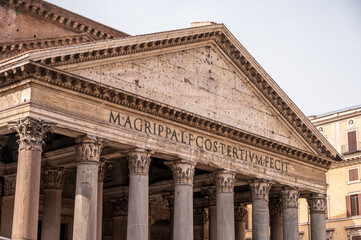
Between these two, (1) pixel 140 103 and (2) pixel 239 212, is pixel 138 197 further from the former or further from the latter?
(2) pixel 239 212

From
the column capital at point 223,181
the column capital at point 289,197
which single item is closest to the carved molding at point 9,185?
the column capital at point 223,181

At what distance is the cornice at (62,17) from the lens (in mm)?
25000

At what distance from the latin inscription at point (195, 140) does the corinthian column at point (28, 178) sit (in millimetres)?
2553

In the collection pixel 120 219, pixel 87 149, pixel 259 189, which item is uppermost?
pixel 87 149

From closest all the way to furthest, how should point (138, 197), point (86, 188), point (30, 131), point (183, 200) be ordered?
point (30, 131), point (86, 188), point (138, 197), point (183, 200)

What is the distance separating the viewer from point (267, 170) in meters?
22.9

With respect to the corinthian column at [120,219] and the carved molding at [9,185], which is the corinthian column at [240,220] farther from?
the carved molding at [9,185]

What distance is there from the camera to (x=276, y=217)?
2675cm

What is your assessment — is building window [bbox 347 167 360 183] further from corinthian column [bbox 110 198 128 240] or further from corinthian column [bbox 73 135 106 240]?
corinthian column [bbox 73 135 106 240]

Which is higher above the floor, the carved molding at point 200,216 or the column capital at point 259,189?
the column capital at point 259,189

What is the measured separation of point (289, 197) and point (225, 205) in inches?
156

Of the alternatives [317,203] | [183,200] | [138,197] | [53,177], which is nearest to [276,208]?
[317,203]

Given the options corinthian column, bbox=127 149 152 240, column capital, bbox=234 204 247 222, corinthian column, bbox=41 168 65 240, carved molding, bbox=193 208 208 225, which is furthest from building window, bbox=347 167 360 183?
corinthian column, bbox=41 168 65 240

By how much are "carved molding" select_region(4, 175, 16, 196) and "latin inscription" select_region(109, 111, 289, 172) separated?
525 cm
